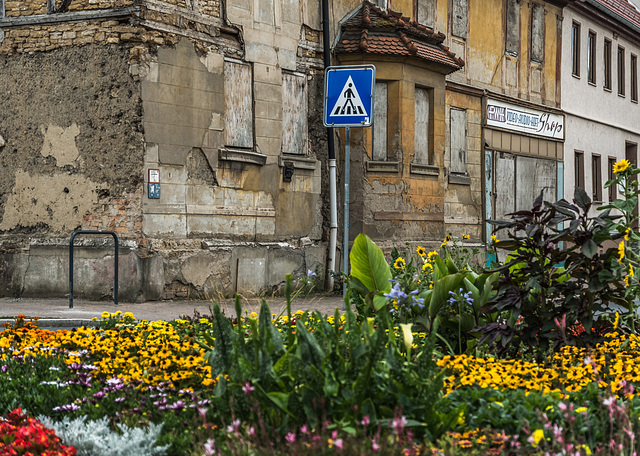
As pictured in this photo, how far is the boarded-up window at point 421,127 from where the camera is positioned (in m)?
18.2

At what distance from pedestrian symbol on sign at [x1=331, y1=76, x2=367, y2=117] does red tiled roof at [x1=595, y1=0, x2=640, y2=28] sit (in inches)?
738

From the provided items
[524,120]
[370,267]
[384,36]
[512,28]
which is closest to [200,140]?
[384,36]

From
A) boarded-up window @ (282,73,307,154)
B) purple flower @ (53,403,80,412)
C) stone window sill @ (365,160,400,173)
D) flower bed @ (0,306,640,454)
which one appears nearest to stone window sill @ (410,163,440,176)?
stone window sill @ (365,160,400,173)

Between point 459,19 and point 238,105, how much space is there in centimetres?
792

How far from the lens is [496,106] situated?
72.8 feet

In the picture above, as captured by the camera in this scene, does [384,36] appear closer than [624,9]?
Yes

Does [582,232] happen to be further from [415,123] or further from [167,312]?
[415,123]

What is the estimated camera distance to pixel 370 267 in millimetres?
6984

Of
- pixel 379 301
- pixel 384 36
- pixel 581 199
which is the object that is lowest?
pixel 379 301

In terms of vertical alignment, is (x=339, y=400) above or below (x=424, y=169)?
below

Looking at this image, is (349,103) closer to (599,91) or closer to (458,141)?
(458,141)

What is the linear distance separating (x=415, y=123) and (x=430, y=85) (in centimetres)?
84

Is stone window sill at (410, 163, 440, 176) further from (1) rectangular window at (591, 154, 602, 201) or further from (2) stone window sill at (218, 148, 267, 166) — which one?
(1) rectangular window at (591, 154, 602, 201)

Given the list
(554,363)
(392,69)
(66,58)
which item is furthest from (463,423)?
(392,69)
